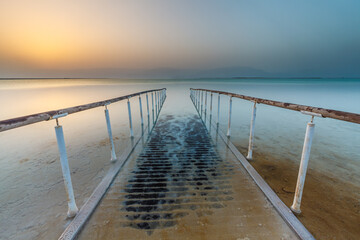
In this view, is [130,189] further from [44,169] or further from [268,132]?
[268,132]

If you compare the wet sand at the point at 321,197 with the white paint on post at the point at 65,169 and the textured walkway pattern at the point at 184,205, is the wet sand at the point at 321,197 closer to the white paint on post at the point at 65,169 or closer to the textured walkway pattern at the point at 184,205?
the textured walkway pattern at the point at 184,205

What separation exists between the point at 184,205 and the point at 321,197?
181cm

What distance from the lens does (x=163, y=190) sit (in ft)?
6.56

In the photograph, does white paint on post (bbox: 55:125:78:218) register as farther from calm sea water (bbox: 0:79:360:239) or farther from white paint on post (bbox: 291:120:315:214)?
white paint on post (bbox: 291:120:315:214)

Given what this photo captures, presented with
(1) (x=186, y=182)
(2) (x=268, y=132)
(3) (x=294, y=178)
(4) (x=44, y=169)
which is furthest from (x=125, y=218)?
(2) (x=268, y=132)

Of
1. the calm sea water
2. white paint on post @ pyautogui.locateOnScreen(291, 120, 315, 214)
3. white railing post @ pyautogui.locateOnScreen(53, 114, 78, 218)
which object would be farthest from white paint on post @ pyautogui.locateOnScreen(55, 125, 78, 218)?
white paint on post @ pyautogui.locateOnScreen(291, 120, 315, 214)

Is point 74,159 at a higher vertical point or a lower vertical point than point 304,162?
lower

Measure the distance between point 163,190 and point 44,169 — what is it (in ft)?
7.91

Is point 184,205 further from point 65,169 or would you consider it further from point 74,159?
point 74,159

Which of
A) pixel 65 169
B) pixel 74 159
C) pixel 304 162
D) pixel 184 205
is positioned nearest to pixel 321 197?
pixel 304 162

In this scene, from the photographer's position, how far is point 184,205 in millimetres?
1743

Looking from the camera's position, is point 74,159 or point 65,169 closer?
point 65,169

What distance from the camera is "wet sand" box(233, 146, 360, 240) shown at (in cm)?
A: 153

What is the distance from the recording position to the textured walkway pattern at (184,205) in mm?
1421
